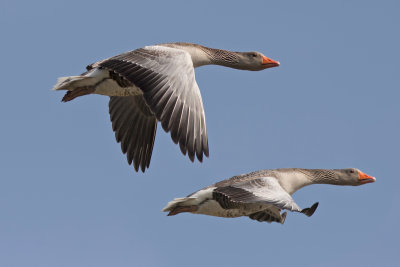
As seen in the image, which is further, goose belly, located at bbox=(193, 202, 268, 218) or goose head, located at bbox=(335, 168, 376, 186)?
goose head, located at bbox=(335, 168, 376, 186)

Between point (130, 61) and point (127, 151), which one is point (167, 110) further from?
point (127, 151)

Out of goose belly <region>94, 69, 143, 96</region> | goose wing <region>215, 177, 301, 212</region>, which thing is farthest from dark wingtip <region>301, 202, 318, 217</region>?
goose belly <region>94, 69, 143, 96</region>

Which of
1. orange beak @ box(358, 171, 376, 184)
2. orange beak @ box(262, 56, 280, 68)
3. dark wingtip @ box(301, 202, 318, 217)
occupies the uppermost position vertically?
orange beak @ box(262, 56, 280, 68)

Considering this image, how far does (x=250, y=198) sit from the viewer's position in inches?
615

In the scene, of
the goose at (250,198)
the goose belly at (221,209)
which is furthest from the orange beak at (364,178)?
the goose belly at (221,209)

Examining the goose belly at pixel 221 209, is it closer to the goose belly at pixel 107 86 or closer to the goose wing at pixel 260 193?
the goose wing at pixel 260 193

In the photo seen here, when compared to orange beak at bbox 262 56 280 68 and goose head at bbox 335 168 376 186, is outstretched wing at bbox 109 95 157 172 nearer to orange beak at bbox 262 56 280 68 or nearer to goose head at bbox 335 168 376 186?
orange beak at bbox 262 56 280 68

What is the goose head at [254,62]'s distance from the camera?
19.1 meters

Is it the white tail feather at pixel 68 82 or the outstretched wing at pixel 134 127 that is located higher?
the white tail feather at pixel 68 82

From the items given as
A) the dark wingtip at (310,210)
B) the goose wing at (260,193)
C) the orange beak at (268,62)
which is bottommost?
the dark wingtip at (310,210)

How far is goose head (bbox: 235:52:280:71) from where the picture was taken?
754 inches

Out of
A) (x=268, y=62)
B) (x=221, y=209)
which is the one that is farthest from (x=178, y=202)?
(x=268, y=62)

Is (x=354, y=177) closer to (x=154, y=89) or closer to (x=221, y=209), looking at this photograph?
(x=221, y=209)

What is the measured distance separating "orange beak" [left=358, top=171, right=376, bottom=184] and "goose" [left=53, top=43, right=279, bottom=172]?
10.4ft
